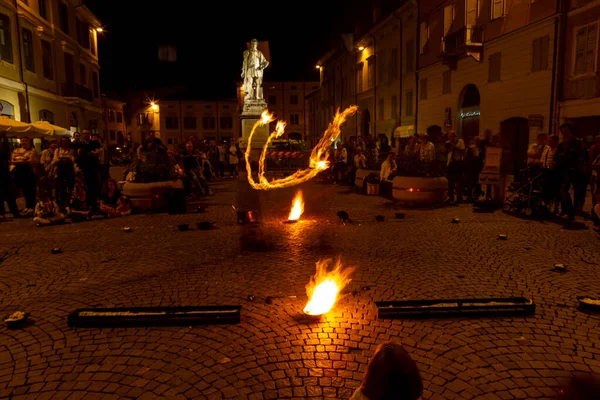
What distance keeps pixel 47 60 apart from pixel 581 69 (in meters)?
28.4

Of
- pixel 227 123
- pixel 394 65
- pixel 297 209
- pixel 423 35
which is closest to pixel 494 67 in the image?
pixel 423 35

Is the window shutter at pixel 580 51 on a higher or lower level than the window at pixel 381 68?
lower

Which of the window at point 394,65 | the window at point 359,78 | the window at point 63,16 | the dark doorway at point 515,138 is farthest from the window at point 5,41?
the window at point 359,78

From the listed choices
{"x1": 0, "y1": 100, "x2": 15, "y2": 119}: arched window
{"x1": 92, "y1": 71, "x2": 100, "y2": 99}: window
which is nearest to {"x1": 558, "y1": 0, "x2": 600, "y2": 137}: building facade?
{"x1": 0, "y1": 100, "x2": 15, "y2": 119}: arched window

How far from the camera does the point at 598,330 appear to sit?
4.35 m

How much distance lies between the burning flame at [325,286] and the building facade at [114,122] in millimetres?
56356

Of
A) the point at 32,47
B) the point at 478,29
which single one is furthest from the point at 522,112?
the point at 32,47

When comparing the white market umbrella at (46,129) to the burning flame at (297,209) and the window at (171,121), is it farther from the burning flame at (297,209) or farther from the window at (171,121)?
the window at (171,121)

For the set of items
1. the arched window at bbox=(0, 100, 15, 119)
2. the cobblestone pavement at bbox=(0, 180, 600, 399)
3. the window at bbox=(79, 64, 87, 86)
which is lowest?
the cobblestone pavement at bbox=(0, 180, 600, 399)

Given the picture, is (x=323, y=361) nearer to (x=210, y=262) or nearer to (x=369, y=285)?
(x=369, y=285)

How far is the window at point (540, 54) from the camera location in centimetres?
1972

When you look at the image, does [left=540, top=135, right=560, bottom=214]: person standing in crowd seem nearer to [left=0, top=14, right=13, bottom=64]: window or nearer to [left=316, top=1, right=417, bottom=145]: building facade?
[left=316, top=1, right=417, bottom=145]: building facade

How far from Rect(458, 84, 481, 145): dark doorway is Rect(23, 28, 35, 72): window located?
2418cm

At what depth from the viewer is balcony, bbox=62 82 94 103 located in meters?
30.1
